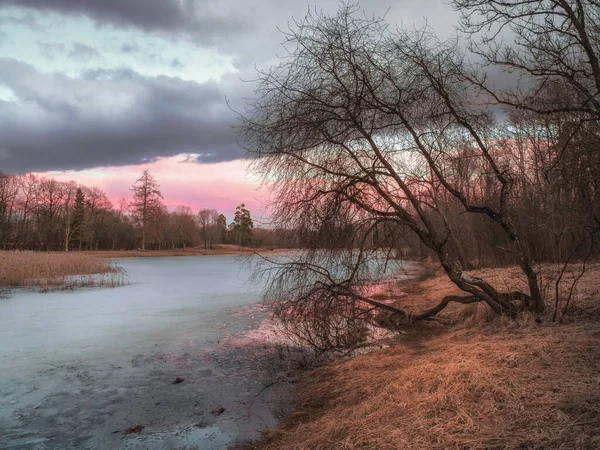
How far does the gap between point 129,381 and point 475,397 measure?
18.8 feet

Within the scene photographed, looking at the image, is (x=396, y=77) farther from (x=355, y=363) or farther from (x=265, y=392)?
(x=265, y=392)

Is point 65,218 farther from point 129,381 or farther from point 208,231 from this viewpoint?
point 129,381

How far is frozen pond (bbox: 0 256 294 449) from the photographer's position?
5.22m

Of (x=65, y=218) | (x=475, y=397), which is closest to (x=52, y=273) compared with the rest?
(x=475, y=397)

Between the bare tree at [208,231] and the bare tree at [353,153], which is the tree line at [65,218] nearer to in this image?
the bare tree at [208,231]

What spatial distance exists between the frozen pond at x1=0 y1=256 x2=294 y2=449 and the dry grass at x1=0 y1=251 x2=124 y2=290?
7293mm

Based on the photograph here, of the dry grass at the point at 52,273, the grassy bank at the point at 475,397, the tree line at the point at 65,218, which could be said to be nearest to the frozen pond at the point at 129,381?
the grassy bank at the point at 475,397

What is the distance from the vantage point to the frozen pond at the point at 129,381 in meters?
5.22

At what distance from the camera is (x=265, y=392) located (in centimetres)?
652

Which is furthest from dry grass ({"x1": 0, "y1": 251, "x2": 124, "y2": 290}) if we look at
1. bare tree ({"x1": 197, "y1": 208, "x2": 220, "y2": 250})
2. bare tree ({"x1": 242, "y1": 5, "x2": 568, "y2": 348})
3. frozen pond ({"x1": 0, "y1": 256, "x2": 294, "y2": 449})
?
bare tree ({"x1": 197, "y1": 208, "x2": 220, "y2": 250})

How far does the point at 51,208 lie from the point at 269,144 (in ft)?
219

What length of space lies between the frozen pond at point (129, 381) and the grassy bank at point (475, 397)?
3.52 feet

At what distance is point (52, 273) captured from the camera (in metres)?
22.9

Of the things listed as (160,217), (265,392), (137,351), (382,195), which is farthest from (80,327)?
(160,217)
